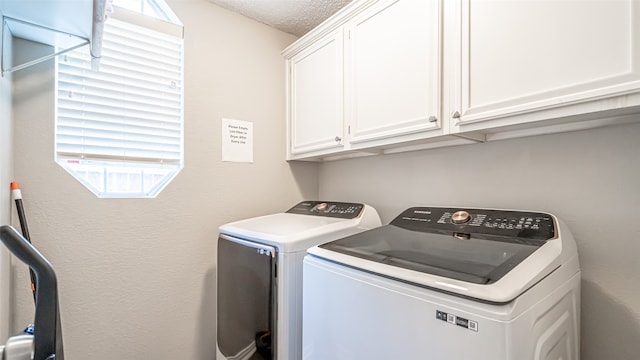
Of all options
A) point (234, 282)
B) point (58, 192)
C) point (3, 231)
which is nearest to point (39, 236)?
point (58, 192)

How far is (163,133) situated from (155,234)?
58 centimetres

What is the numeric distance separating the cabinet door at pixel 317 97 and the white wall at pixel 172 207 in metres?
0.16

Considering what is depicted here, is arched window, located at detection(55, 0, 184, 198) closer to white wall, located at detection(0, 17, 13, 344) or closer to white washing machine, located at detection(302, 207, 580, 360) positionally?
white wall, located at detection(0, 17, 13, 344)

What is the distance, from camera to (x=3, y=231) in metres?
0.48

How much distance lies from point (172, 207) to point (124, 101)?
619 mm

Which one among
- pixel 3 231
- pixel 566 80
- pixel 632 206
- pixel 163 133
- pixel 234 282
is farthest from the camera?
pixel 163 133

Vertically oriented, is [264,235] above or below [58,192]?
below

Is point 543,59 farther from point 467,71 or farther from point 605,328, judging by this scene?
point 605,328

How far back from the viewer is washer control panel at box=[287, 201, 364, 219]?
174 cm

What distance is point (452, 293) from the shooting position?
0.76 metres

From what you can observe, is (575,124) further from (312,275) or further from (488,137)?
(312,275)

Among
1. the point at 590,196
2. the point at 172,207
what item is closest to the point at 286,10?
the point at 172,207

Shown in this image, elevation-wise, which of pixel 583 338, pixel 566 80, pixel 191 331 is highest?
pixel 566 80

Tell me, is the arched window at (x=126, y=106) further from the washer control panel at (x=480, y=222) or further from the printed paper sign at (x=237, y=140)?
the washer control panel at (x=480, y=222)
